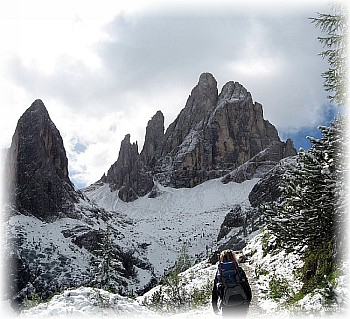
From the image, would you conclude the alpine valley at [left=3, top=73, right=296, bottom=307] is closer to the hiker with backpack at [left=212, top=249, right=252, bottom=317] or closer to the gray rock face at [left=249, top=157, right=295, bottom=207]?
the gray rock face at [left=249, top=157, right=295, bottom=207]

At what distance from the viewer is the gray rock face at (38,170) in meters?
103

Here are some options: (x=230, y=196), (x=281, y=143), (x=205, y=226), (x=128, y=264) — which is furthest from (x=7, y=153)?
(x=281, y=143)

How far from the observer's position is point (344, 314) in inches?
254

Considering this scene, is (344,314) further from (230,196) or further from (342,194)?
(230,196)

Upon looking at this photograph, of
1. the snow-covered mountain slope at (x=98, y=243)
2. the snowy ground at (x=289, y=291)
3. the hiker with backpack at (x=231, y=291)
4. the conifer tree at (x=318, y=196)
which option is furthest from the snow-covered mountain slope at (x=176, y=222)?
the hiker with backpack at (x=231, y=291)

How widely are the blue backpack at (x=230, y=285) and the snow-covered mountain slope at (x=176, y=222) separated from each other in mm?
84278

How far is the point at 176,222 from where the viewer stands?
158m

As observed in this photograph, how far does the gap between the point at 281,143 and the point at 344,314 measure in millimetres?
202383

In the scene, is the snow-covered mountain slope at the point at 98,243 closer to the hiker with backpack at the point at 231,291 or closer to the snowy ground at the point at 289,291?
the snowy ground at the point at 289,291

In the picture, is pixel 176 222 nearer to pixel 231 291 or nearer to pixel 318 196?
pixel 318 196

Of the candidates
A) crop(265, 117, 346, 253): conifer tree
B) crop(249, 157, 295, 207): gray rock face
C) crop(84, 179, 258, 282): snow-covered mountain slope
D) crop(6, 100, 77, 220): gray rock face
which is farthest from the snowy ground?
crop(6, 100, 77, 220): gray rock face

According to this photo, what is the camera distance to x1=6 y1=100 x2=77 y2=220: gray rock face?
103125 mm

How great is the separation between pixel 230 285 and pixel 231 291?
0.38 ft

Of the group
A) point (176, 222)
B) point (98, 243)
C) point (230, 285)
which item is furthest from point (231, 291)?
point (176, 222)
